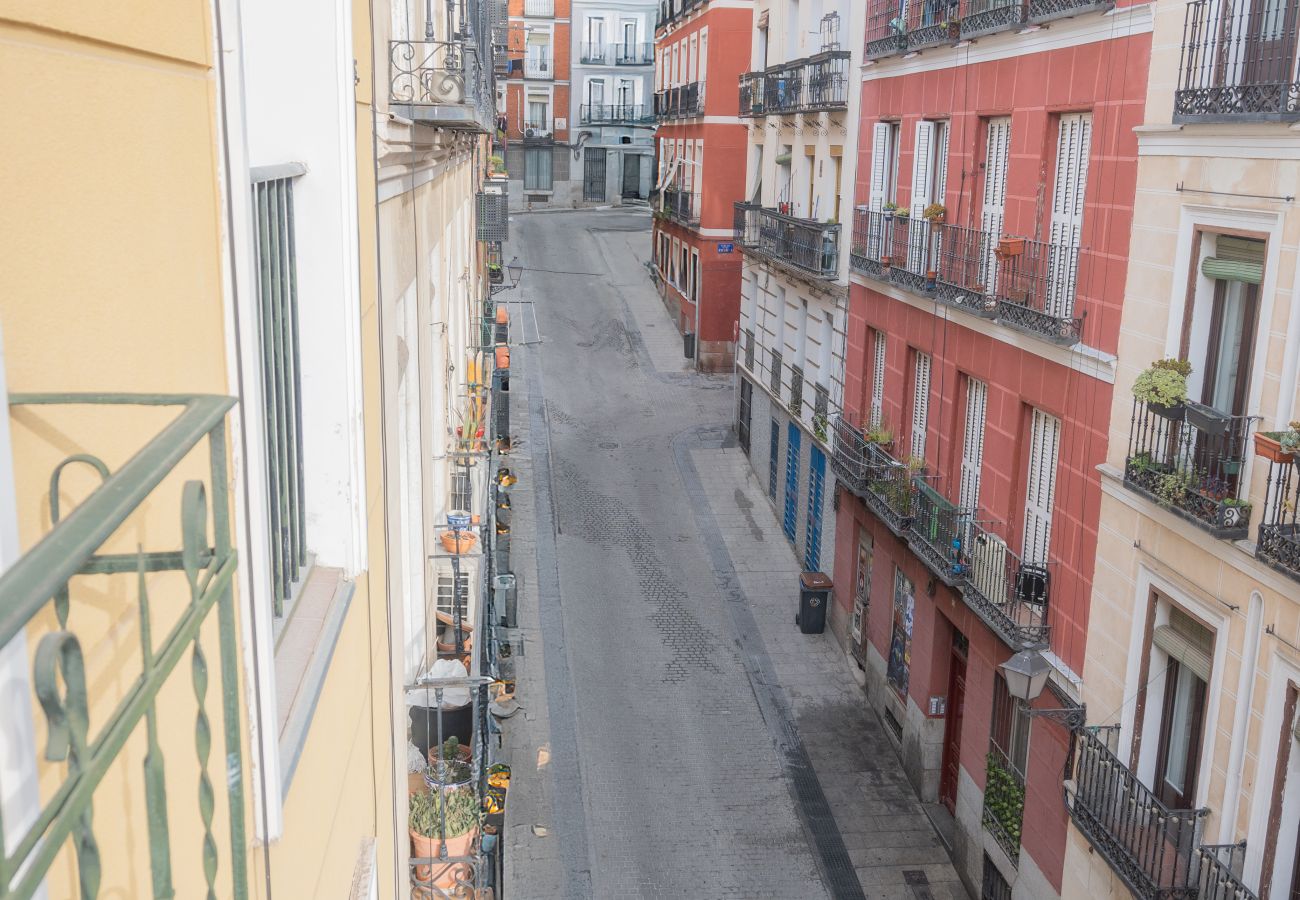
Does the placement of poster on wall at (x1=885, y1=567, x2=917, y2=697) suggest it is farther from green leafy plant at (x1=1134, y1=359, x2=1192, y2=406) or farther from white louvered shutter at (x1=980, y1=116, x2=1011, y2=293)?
green leafy plant at (x1=1134, y1=359, x2=1192, y2=406)

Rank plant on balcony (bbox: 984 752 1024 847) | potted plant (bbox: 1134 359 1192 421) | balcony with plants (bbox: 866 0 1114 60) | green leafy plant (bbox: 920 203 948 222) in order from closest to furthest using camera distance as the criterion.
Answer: potted plant (bbox: 1134 359 1192 421)
balcony with plants (bbox: 866 0 1114 60)
plant on balcony (bbox: 984 752 1024 847)
green leafy plant (bbox: 920 203 948 222)

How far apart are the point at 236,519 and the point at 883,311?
18.6m

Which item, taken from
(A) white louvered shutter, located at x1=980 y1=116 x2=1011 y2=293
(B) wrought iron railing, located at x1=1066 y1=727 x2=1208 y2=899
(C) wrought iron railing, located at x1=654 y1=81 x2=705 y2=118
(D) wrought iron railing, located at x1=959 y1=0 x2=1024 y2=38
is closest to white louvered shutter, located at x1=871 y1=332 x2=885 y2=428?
(A) white louvered shutter, located at x1=980 y1=116 x2=1011 y2=293

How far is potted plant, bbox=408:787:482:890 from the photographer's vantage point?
28.9 feet

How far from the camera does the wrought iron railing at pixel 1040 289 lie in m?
13.8

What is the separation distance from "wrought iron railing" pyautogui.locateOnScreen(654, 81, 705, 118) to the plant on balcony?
26973 mm

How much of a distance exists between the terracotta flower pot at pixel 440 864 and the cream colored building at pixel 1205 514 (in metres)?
5.96

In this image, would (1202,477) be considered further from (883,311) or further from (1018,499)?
(883,311)

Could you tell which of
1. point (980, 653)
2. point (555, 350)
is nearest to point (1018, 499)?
point (980, 653)

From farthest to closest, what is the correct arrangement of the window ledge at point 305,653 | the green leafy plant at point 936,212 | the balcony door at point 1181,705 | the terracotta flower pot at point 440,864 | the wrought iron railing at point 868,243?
1. the wrought iron railing at point 868,243
2. the green leafy plant at point 936,212
3. the balcony door at point 1181,705
4. the terracotta flower pot at point 440,864
5. the window ledge at point 305,653

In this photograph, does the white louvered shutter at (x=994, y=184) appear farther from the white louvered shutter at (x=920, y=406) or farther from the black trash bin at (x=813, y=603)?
the black trash bin at (x=813, y=603)

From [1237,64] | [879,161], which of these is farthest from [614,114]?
[1237,64]

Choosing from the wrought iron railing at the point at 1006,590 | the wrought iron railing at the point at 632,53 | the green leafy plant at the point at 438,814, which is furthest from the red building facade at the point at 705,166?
the green leafy plant at the point at 438,814

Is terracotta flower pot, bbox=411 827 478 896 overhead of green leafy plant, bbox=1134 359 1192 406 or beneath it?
beneath
